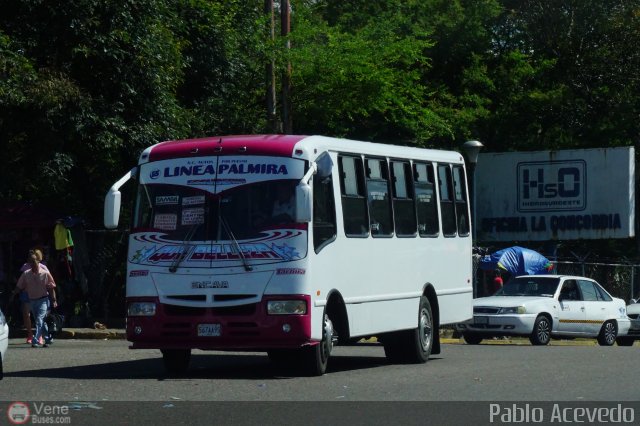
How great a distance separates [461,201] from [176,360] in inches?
238

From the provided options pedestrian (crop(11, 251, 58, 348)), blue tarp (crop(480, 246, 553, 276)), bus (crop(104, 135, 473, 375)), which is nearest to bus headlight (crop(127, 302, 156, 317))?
bus (crop(104, 135, 473, 375))

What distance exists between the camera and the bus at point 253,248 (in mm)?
14984

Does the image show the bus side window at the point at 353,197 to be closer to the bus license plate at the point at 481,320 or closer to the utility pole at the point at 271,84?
the bus license plate at the point at 481,320

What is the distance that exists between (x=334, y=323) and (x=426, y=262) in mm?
2986

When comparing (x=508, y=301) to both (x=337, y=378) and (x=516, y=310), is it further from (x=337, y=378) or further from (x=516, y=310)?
(x=337, y=378)

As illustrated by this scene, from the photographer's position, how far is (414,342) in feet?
60.1

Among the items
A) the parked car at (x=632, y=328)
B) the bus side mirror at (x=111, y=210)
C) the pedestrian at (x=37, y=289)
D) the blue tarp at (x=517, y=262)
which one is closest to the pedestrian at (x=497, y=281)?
the blue tarp at (x=517, y=262)

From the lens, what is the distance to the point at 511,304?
25594 millimetres

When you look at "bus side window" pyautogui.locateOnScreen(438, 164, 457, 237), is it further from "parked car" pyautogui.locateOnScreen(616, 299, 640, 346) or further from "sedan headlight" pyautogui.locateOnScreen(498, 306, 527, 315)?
"parked car" pyautogui.locateOnScreen(616, 299, 640, 346)

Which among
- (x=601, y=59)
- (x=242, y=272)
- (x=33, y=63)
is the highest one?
(x=601, y=59)

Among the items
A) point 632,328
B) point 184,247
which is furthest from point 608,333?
point 184,247

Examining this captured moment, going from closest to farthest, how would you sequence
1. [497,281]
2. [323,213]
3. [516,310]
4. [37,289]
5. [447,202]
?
1. [323,213]
2. [447,202]
3. [37,289]
4. [516,310]
5. [497,281]
